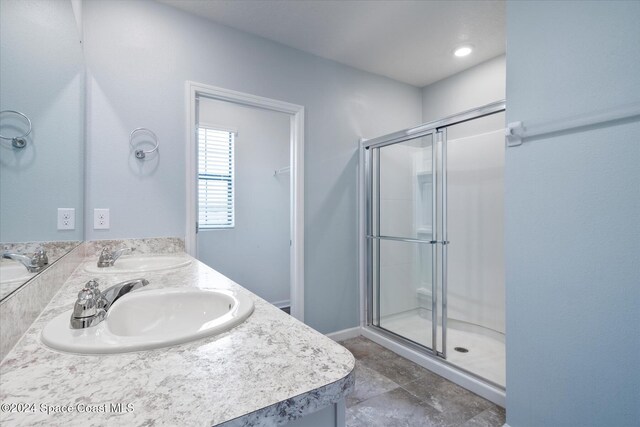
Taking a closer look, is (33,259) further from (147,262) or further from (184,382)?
(147,262)

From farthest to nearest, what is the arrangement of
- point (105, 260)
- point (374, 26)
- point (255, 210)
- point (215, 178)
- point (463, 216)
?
point (255, 210) < point (215, 178) < point (463, 216) < point (374, 26) < point (105, 260)

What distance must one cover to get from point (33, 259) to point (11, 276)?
174 mm

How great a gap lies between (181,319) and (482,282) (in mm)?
2604

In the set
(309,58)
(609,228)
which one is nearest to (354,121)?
(309,58)

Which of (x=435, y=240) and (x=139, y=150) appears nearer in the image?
(x=139, y=150)

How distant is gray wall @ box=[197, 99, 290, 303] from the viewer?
3.19 metres

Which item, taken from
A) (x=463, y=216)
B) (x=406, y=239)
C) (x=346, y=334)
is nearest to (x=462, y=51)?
(x=463, y=216)

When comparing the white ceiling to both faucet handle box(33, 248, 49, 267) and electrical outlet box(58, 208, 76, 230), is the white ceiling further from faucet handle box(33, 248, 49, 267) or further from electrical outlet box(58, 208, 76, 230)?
faucet handle box(33, 248, 49, 267)

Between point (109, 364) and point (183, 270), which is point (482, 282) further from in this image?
point (109, 364)

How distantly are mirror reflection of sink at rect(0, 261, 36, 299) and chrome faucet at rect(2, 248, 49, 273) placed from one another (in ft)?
0.05

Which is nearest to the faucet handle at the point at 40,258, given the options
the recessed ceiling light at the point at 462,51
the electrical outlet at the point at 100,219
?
the electrical outlet at the point at 100,219

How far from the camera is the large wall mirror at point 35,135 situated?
0.63 m

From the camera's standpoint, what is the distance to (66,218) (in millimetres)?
1202

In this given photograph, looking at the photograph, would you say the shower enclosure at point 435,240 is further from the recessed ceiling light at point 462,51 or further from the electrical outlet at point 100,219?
the electrical outlet at point 100,219
